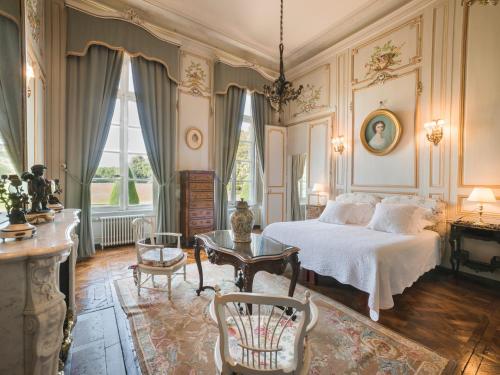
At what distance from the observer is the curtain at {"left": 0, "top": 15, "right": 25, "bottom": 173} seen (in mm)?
1663

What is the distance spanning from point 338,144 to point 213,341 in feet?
14.0

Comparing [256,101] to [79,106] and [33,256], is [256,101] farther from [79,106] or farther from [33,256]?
[33,256]

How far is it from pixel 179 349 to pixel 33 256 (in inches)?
50.8

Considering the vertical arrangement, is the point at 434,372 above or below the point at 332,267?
below

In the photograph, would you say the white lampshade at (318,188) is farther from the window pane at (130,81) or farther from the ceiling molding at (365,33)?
the window pane at (130,81)

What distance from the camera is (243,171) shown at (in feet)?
20.2

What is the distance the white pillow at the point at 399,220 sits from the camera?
10.00ft

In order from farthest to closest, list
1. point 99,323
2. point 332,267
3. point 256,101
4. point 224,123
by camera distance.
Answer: point 256,101, point 224,123, point 332,267, point 99,323

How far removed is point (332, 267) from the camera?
8.73 feet

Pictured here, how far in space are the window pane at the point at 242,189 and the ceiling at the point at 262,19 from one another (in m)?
3.03

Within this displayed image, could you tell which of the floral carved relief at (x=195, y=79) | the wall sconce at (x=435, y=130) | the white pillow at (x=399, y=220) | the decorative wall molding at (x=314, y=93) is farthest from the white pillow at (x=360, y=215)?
the floral carved relief at (x=195, y=79)

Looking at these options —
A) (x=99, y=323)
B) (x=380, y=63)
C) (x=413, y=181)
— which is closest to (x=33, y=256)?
(x=99, y=323)

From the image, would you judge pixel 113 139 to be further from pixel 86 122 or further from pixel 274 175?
pixel 274 175

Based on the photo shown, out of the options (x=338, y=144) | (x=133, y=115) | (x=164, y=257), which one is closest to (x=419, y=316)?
(x=164, y=257)
